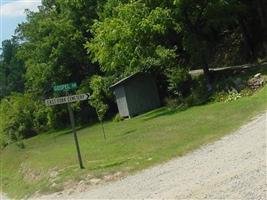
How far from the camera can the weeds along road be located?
11.4m

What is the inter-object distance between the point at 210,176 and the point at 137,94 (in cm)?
3280

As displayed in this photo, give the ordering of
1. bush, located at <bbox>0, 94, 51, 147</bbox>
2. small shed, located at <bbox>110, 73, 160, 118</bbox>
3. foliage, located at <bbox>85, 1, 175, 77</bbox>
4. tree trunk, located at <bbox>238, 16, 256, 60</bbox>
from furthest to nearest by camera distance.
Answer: bush, located at <bbox>0, 94, 51, 147</bbox> → small shed, located at <bbox>110, 73, 160, 118</bbox> → tree trunk, located at <bbox>238, 16, 256, 60</bbox> → foliage, located at <bbox>85, 1, 175, 77</bbox>

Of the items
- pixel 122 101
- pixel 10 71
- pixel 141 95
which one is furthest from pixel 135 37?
pixel 10 71

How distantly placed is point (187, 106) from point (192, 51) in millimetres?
3912

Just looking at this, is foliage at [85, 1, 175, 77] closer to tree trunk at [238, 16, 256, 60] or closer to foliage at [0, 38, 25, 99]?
tree trunk at [238, 16, 256, 60]

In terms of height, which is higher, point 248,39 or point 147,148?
point 248,39

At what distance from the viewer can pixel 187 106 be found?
34438mm

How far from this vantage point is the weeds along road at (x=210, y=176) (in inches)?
448

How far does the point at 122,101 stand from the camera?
1812 inches

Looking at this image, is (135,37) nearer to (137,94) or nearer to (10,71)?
(137,94)

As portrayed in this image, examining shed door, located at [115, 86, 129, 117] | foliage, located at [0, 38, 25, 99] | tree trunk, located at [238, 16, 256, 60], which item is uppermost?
foliage, located at [0, 38, 25, 99]

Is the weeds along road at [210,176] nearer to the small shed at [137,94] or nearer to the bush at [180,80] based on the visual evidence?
the bush at [180,80]

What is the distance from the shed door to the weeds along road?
2694cm

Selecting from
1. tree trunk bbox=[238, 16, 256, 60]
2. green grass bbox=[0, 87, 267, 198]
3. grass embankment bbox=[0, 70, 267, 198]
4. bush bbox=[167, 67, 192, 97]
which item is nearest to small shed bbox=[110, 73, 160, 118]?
bush bbox=[167, 67, 192, 97]
